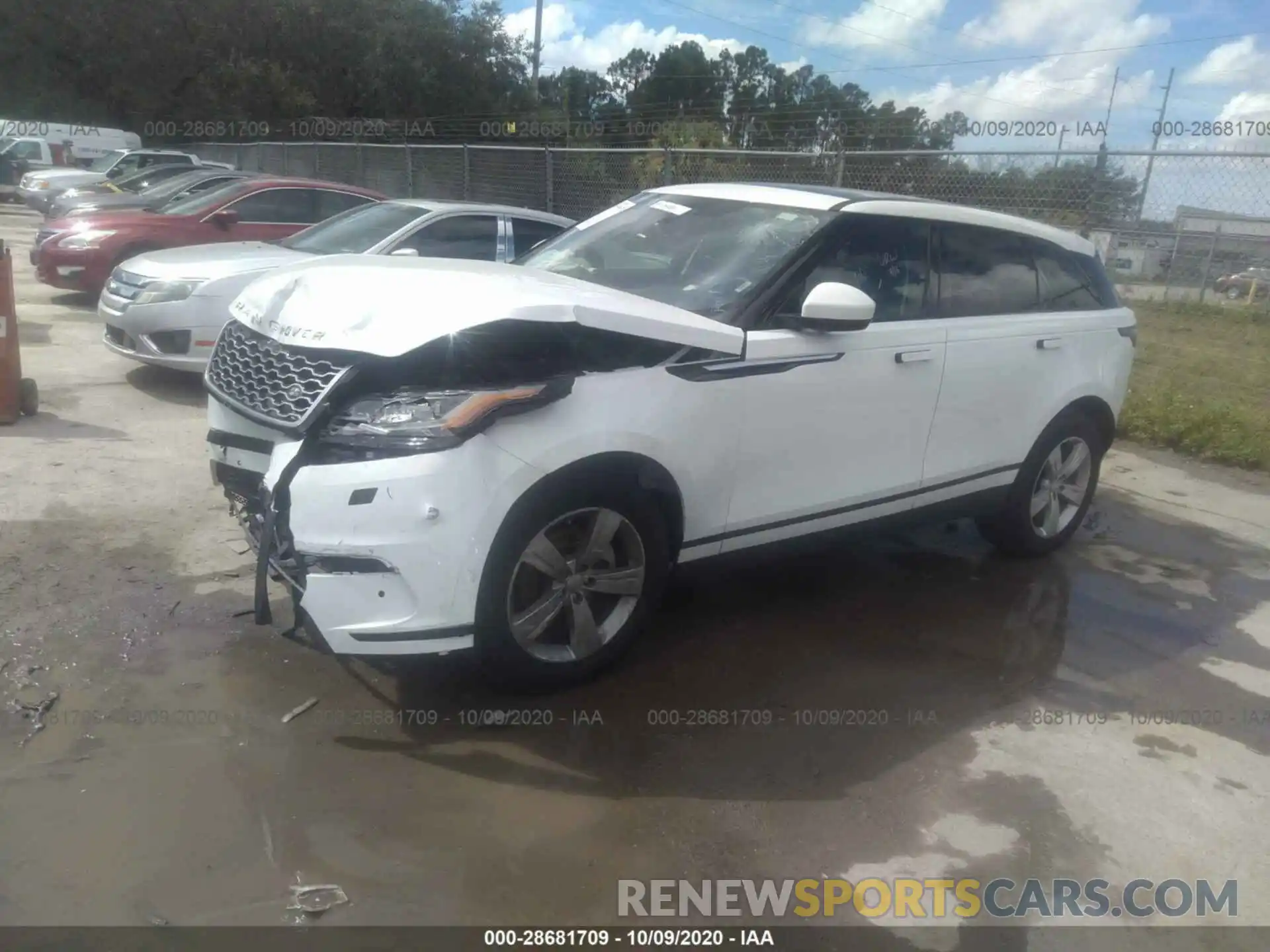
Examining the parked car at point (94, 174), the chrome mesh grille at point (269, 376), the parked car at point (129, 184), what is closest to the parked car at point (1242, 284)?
the chrome mesh grille at point (269, 376)

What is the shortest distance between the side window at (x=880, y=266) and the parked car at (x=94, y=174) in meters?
19.2

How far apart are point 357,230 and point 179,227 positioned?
9.29ft

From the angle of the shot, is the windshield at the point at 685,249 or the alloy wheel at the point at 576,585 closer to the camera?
the alloy wheel at the point at 576,585

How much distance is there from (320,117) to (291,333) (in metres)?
39.0

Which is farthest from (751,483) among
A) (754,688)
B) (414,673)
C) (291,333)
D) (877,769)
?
(291,333)

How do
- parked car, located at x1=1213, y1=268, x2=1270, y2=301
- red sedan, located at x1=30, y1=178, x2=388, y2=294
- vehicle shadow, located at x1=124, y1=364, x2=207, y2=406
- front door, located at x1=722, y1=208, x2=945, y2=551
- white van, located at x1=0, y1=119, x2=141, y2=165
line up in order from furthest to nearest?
1. white van, located at x1=0, y1=119, x2=141, y2=165
2. parked car, located at x1=1213, y1=268, x2=1270, y2=301
3. red sedan, located at x1=30, y1=178, x2=388, y2=294
4. vehicle shadow, located at x1=124, y1=364, x2=207, y2=406
5. front door, located at x1=722, y1=208, x2=945, y2=551

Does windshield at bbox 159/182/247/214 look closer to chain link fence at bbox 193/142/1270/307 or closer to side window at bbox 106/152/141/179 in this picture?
chain link fence at bbox 193/142/1270/307

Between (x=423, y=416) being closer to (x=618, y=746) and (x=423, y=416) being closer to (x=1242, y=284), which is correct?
(x=618, y=746)

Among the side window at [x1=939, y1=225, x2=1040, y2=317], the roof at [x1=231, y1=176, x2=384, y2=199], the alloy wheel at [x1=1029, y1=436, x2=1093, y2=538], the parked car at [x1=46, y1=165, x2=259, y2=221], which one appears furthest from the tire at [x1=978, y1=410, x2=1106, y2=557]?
the parked car at [x1=46, y1=165, x2=259, y2=221]

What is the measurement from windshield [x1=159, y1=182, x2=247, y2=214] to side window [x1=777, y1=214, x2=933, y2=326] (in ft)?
26.1

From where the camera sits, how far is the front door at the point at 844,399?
4.04 meters

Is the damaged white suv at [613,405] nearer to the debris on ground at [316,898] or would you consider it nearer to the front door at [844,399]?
the front door at [844,399]

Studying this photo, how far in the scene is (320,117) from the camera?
38844 millimetres

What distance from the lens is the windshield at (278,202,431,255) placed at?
8.05 metres
